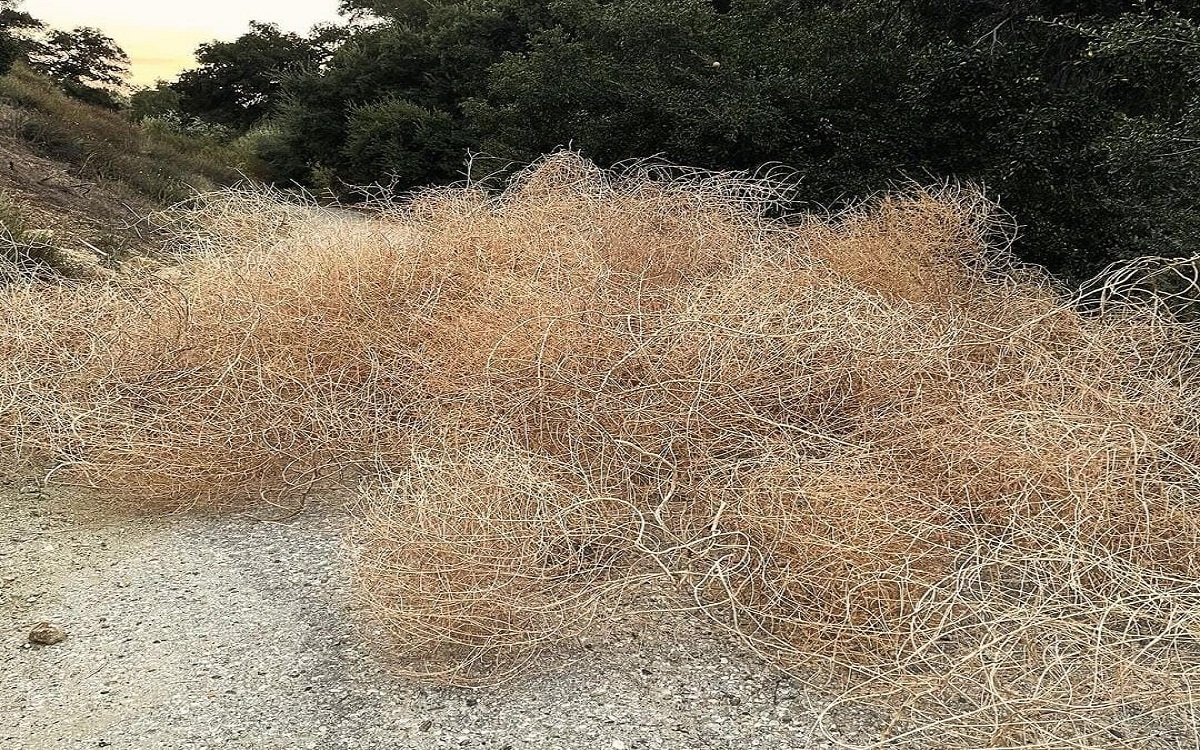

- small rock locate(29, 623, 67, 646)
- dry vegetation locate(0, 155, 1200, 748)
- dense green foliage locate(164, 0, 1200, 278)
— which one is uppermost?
dense green foliage locate(164, 0, 1200, 278)

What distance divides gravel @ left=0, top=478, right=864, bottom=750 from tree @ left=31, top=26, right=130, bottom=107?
19806 mm

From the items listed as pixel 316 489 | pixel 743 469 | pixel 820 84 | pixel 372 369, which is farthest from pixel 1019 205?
pixel 316 489

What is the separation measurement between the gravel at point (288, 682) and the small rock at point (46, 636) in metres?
0.03

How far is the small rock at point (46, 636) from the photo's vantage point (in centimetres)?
298

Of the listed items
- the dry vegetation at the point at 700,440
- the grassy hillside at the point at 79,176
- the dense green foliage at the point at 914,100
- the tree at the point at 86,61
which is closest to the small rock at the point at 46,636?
the dry vegetation at the point at 700,440

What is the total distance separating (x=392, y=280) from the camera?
16.0 ft

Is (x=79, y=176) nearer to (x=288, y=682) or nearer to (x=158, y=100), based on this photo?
(x=288, y=682)

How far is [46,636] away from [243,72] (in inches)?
921

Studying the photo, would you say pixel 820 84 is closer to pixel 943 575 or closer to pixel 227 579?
pixel 943 575

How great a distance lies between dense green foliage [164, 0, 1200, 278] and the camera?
548 centimetres

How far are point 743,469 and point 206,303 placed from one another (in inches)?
125

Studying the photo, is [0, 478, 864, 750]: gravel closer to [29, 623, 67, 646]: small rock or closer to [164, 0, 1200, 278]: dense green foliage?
[29, 623, 67, 646]: small rock

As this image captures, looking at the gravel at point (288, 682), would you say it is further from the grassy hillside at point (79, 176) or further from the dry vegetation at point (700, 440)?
the grassy hillside at point (79, 176)

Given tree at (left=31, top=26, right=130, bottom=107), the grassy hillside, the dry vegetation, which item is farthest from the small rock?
tree at (left=31, top=26, right=130, bottom=107)
